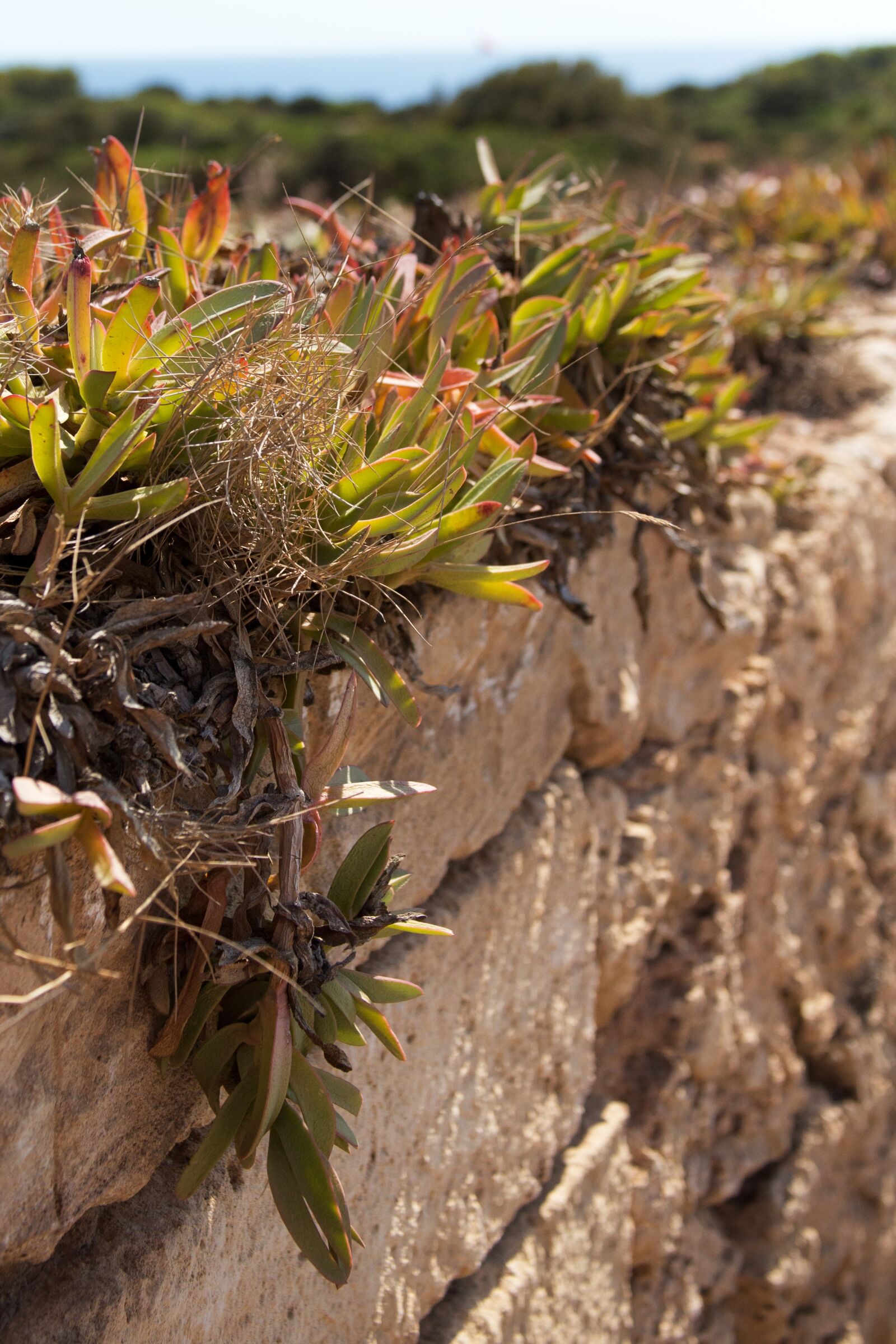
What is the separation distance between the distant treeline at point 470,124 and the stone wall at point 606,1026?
6336 millimetres

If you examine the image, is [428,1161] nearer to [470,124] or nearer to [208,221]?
[208,221]

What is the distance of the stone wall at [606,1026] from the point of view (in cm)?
117

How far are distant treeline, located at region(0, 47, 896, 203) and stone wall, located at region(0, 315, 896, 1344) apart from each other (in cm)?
634

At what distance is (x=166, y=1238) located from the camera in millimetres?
1186

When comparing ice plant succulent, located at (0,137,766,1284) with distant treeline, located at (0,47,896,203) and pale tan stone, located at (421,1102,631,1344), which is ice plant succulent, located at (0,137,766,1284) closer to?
pale tan stone, located at (421,1102,631,1344)

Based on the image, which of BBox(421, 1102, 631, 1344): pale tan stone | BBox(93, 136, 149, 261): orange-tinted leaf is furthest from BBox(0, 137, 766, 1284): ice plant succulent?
BBox(421, 1102, 631, 1344): pale tan stone

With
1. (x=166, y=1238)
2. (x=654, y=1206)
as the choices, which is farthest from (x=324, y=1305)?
(x=654, y=1206)

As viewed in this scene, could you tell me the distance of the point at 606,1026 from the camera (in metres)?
2.32

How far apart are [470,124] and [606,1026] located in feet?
58.6

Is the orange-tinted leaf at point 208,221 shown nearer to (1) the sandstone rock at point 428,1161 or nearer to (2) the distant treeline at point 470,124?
(1) the sandstone rock at point 428,1161

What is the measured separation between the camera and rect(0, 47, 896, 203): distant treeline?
1246 cm

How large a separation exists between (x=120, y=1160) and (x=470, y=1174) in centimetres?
71

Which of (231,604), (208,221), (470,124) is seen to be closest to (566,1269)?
(231,604)

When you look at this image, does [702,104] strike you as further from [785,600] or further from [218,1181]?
[218,1181]
